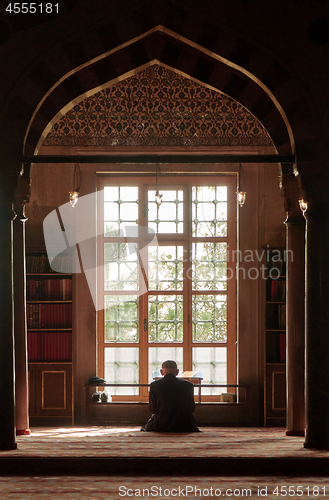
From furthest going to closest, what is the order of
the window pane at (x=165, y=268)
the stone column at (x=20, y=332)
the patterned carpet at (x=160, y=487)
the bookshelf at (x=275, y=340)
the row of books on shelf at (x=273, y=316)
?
the window pane at (x=165, y=268)
the row of books on shelf at (x=273, y=316)
the bookshelf at (x=275, y=340)
the stone column at (x=20, y=332)
the patterned carpet at (x=160, y=487)

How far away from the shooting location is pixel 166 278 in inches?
289

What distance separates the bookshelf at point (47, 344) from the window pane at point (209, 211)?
198cm

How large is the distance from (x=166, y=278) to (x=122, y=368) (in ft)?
4.53

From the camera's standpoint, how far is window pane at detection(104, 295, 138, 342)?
286 inches

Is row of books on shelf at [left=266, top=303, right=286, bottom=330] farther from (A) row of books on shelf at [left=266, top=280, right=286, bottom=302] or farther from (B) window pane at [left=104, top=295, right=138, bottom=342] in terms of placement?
(B) window pane at [left=104, top=295, right=138, bottom=342]

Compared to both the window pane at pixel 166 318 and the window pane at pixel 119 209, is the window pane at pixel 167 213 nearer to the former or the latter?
the window pane at pixel 119 209

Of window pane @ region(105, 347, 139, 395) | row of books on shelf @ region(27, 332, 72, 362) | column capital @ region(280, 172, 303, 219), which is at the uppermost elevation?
column capital @ region(280, 172, 303, 219)

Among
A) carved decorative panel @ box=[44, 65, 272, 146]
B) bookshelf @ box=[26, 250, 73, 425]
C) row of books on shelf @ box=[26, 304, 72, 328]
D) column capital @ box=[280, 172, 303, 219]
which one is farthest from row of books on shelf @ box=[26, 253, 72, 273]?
column capital @ box=[280, 172, 303, 219]

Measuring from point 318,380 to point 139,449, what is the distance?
1.28 meters

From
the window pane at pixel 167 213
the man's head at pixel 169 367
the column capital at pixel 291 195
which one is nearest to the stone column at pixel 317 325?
the column capital at pixel 291 195

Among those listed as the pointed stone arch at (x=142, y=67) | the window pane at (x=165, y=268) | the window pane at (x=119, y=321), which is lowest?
the window pane at (x=119, y=321)

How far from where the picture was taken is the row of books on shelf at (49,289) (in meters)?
6.87

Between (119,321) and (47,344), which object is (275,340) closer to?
(119,321)

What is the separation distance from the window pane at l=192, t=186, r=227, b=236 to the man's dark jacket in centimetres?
299
